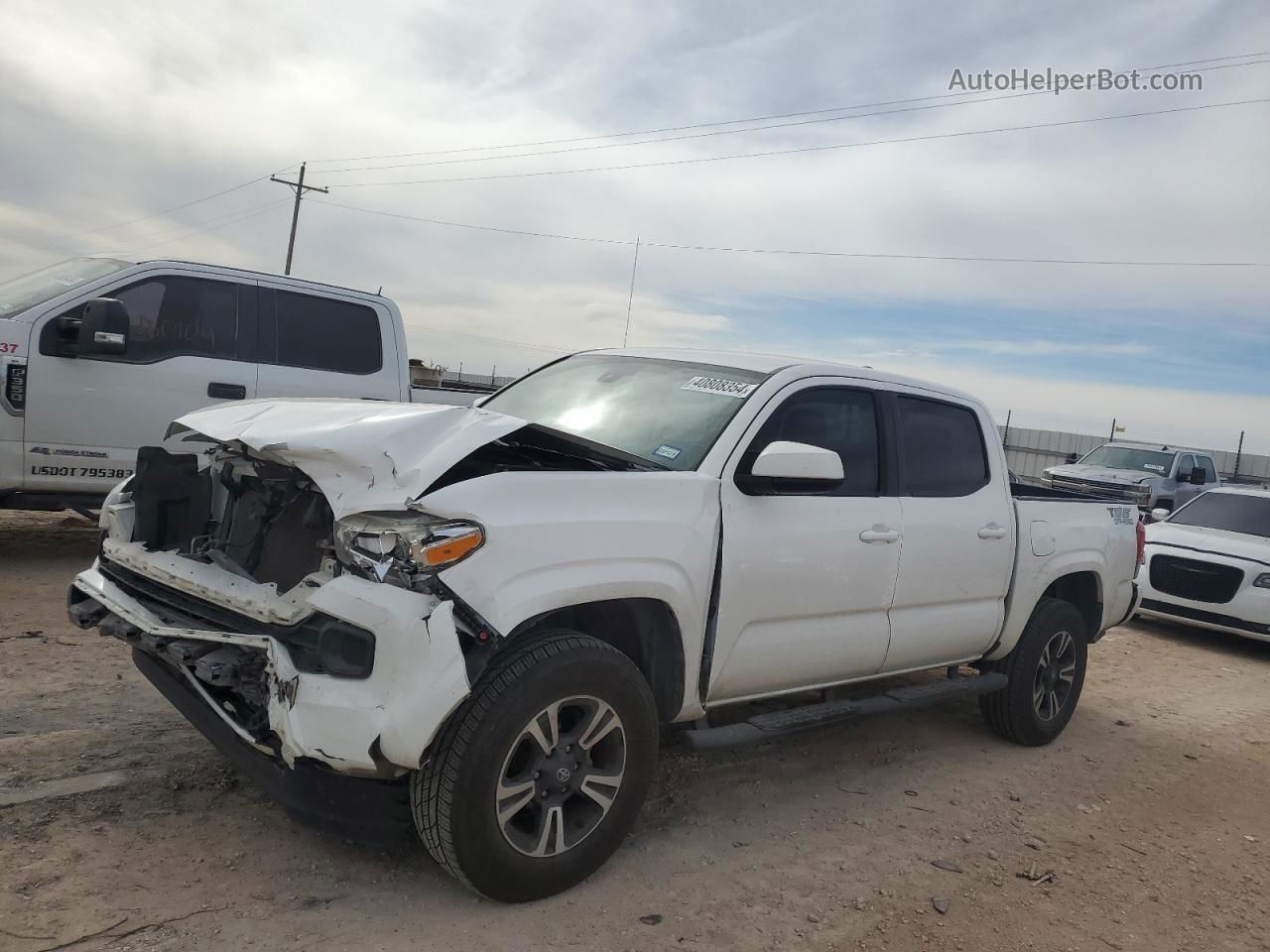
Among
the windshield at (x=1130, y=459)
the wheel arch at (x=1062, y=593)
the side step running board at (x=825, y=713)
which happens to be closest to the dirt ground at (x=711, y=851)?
the side step running board at (x=825, y=713)

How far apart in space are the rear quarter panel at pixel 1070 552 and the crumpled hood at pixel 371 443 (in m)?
3.15

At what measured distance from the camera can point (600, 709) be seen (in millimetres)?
3242

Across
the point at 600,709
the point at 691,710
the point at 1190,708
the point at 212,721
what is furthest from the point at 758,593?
the point at 1190,708

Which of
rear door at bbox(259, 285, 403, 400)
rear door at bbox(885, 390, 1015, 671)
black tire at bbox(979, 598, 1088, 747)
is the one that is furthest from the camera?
rear door at bbox(259, 285, 403, 400)

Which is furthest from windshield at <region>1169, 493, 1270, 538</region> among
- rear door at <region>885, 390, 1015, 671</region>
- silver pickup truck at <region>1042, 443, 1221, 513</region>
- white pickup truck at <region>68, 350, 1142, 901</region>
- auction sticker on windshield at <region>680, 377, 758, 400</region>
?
auction sticker on windshield at <region>680, 377, 758, 400</region>

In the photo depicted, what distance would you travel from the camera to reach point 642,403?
4.26m

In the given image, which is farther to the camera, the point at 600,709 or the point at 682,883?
the point at 682,883

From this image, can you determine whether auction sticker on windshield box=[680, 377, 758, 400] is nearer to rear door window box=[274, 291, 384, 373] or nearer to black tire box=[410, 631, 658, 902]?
black tire box=[410, 631, 658, 902]

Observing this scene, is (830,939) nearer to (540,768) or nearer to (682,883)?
(682,883)

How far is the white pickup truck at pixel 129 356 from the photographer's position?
6676 millimetres

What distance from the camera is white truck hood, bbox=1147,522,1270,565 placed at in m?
9.40

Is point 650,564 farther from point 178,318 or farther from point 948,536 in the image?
point 178,318

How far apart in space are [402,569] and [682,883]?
60.9 inches

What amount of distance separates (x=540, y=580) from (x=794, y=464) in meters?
1.11
